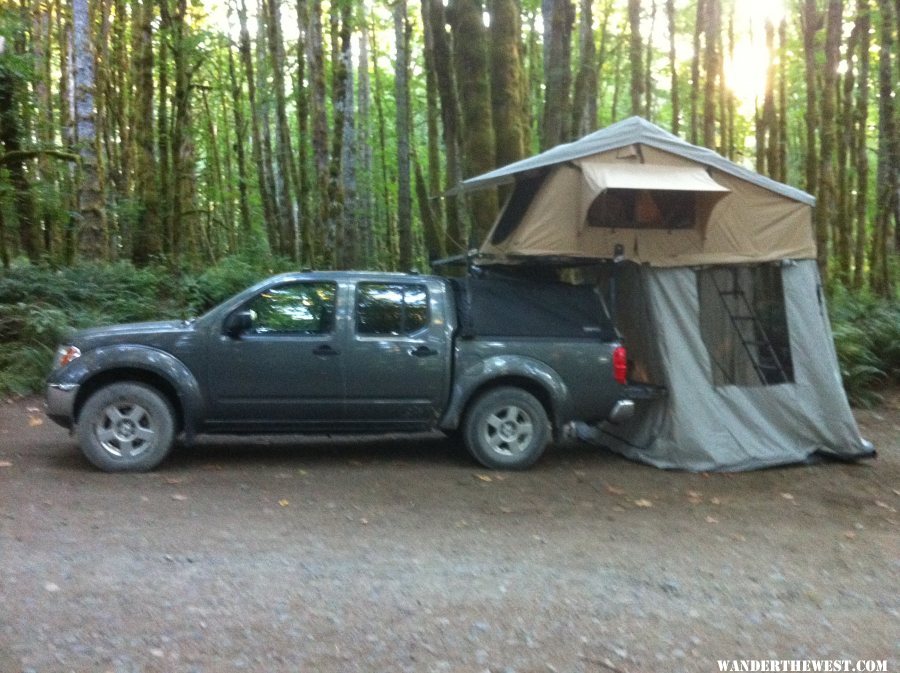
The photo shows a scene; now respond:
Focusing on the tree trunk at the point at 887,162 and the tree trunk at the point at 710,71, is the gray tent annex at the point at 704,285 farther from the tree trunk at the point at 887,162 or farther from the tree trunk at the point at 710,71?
the tree trunk at the point at 710,71

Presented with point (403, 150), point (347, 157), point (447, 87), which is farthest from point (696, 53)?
point (347, 157)

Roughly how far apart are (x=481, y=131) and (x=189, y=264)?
26.9 feet

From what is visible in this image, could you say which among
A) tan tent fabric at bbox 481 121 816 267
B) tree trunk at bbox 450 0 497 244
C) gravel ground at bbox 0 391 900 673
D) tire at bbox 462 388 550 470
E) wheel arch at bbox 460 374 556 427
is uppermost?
tree trunk at bbox 450 0 497 244

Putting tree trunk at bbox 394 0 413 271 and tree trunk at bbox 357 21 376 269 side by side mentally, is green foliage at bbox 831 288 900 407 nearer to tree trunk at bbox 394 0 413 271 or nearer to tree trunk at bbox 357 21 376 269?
tree trunk at bbox 394 0 413 271

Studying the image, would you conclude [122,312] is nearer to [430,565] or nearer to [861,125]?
[430,565]

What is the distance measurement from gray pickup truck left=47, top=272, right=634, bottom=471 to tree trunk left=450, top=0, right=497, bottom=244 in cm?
401

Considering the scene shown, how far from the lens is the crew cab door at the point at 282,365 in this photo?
8625 millimetres

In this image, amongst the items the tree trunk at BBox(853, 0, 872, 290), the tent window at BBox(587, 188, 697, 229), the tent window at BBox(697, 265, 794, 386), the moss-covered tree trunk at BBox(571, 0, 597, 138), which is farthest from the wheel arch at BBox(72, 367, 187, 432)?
the tree trunk at BBox(853, 0, 872, 290)

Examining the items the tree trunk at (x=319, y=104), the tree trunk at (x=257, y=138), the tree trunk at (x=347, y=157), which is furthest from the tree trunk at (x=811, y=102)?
the tree trunk at (x=257, y=138)

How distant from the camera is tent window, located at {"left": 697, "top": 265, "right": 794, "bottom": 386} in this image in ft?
32.7

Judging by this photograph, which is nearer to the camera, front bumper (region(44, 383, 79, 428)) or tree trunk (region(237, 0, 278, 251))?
front bumper (region(44, 383, 79, 428))

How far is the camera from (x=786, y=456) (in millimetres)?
9641

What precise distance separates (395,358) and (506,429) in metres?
1.32

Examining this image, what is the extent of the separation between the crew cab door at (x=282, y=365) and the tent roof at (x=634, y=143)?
2303 mm
